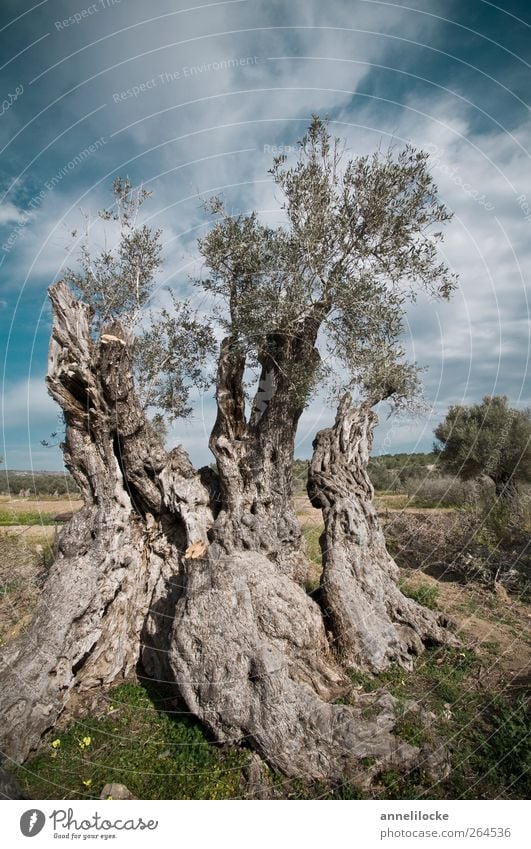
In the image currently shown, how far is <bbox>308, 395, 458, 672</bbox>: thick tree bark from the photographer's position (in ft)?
28.3

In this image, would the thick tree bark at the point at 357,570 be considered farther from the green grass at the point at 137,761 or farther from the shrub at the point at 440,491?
the shrub at the point at 440,491

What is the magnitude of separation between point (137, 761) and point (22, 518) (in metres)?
25.4

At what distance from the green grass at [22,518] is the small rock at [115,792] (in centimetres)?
2136

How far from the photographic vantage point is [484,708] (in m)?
7.30

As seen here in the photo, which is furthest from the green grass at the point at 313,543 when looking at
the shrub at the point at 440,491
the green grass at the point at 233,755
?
the green grass at the point at 233,755

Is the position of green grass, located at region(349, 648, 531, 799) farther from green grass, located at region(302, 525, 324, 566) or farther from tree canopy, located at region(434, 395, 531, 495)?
A: tree canopy, located at region(434, 395, 531, 495)

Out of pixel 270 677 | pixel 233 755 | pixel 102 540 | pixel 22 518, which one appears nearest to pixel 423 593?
pixel 270 677

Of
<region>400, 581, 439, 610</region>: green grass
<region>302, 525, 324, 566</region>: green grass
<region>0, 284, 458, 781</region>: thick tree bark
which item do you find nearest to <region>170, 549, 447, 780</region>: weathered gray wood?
<region>0, 284, 458, 781</region>: thick tree bark

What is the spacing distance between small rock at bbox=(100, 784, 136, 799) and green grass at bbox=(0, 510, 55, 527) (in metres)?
21.4

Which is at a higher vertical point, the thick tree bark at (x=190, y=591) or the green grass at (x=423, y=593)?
the thick tree bark at (x=190, y=591)

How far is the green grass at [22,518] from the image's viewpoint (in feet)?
83.3

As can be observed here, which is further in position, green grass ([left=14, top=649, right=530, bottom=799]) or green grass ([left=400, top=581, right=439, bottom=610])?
green grass ([left=400, top=581, right=439, bottom=610])
